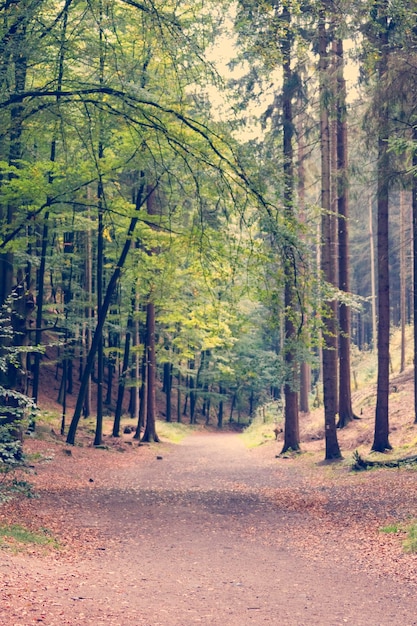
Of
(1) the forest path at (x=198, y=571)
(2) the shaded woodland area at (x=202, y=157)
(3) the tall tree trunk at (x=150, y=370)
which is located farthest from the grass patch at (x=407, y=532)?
(3) the tall tree trunk at (x=150, y=370)

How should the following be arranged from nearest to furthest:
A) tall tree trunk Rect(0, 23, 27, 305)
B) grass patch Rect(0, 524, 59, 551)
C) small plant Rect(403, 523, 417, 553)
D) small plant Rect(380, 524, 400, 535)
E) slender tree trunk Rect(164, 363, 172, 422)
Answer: grass patch Rect(0, 524, 59, 551), small plant Rect(403, 523, 417, 553), tall tree trunk Rect(0, 23, 27, 305), small plant Rect(380, 524, 400, 535), slender tree trunk Rect(164, 363, 172, 422)

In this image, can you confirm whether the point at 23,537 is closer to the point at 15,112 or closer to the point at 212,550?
the point at 212,550

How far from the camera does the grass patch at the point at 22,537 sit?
7.94 metres

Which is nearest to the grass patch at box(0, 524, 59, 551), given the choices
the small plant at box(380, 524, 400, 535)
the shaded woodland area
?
the shaded woodland area

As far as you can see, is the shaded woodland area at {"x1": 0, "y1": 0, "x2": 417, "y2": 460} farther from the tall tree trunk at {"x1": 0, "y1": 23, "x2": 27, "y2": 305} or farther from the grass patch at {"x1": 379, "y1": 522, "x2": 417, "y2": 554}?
the grass patch at {"x1": 379, "y1": 522, "x2": 417, "y2": 554}

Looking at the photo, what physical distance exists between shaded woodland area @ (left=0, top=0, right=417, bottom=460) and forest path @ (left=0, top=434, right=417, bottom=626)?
5.67 feet

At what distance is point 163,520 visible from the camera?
35.9 ft

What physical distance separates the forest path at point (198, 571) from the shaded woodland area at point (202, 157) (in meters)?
1.73

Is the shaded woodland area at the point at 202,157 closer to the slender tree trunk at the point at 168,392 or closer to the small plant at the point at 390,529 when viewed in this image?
the small plant at the point at 390,529

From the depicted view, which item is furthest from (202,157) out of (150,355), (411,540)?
(150,355)

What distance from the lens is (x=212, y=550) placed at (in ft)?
29.1

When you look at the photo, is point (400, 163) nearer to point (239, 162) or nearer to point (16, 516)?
point (239, 162)

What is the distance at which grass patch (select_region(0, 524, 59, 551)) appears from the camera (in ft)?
26.0

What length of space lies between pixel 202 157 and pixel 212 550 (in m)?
5.67
